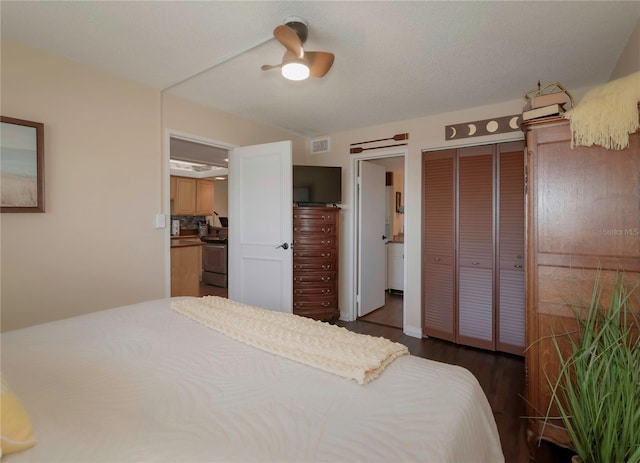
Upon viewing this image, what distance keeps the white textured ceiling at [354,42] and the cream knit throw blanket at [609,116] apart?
0.47 metres

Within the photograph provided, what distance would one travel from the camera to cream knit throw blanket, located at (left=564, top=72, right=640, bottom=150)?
1.46 m

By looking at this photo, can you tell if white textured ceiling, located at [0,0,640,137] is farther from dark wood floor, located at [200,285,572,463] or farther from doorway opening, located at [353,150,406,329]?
dark wood floor, located at [200,285,572,463]

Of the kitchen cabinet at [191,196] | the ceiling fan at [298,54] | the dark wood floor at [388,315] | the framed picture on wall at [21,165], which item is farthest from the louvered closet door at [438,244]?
the kitchen cabinet at [191,196]

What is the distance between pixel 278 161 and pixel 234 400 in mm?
2535

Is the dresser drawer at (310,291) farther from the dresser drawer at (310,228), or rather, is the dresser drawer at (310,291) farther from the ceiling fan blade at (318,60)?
the ceiling fan blade at (318,60)

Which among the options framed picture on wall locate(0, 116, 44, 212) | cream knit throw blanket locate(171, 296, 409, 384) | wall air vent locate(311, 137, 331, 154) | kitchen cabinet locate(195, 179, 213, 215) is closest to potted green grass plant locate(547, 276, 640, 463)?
cream knit throw blanket locate(171, 296, 409, 384)

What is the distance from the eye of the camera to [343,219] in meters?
3.98

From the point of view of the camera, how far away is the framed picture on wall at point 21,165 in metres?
1.86

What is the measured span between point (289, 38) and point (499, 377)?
2.87 meters

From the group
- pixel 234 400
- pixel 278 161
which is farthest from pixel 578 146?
pixel 278 161

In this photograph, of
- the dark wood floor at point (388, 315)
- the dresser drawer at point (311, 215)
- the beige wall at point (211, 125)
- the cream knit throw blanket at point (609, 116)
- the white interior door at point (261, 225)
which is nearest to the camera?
the cream knit throw blanket at point (609, 116)

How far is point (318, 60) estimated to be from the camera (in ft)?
5.95

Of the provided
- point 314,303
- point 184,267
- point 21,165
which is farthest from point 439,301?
point 21,165

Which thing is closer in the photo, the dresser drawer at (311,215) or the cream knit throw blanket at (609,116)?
the cream knit throw blanket at (609,116)
